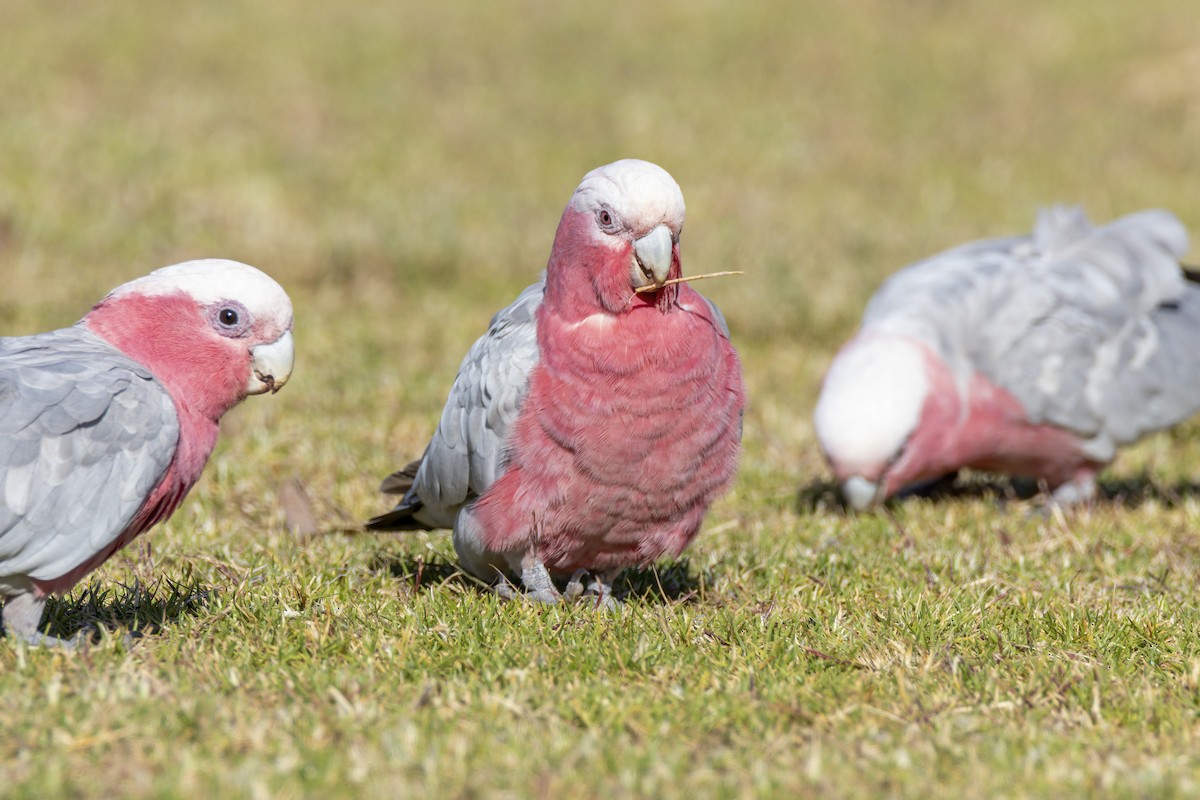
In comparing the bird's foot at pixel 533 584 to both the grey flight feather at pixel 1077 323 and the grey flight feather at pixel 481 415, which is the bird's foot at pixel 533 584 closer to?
the grey flight feather at pixel 481 415

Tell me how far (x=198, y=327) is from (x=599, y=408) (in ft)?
3.95

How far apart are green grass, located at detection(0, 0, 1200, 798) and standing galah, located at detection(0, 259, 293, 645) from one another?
318 mm

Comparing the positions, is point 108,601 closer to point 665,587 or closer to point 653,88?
point 665,587

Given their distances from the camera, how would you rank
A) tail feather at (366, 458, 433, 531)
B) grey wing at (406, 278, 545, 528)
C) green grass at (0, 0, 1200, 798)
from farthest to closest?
tail feather at (366, 458, 433, 531)
grey wing at (406, 278, 545, 528)
green grass at (0, 0, 1200, 798)

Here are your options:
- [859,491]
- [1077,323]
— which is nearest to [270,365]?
[859,491]

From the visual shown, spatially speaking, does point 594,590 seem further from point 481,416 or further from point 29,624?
point 29,624

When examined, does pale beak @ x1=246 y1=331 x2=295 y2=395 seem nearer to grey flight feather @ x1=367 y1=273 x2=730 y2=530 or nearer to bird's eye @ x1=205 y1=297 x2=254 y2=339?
bird's eye @ x1=205 y1=297 x2=254 y2=339

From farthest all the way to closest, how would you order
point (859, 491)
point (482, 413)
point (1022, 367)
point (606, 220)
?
point (1022, 367) < point (859, 491) < point (482, 413) < point (606, 220)

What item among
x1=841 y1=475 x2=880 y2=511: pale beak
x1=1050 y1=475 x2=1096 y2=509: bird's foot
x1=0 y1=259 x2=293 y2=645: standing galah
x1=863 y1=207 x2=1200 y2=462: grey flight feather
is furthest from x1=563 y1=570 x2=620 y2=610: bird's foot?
x1=1050 y1=475 x2=1096 y2=509: bird's foot

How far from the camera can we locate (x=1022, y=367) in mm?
6504

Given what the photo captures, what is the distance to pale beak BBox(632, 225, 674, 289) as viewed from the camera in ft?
12.8

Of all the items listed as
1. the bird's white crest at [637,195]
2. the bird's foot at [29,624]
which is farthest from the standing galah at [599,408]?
the bird's foot at [29,624]

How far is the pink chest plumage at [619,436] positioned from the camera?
13.1 feet

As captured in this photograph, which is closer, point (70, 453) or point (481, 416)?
point (70, 453)
